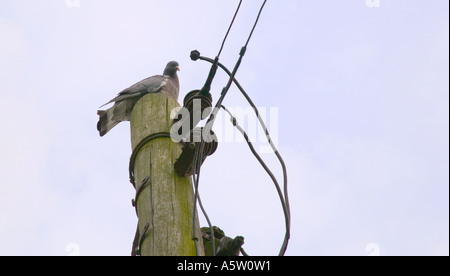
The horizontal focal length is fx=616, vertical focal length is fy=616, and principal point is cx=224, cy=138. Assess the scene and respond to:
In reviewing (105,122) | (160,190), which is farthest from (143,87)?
(160,190)

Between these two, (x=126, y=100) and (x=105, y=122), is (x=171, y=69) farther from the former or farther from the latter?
(x=105, y=122)

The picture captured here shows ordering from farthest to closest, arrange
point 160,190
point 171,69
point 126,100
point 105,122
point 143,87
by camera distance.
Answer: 1. point 171,69
2. point 143,87
3. point 126,100
4. point 105,122
5. point 160,190

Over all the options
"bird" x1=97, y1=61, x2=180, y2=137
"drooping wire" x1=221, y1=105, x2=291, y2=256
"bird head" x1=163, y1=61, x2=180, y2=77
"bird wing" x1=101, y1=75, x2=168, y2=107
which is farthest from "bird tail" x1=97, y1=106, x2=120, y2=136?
"bird head" x1=163, y1=61, x2=180, y2=77

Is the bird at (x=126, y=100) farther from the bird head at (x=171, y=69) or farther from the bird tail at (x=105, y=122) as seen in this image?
the bird head at (x=171, y=69)

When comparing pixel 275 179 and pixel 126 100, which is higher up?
pixel 126 100

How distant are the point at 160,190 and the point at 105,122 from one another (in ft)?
6.03

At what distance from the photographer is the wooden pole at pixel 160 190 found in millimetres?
2682

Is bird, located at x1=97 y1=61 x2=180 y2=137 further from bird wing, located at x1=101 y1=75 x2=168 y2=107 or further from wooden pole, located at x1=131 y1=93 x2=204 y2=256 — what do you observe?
wooden pole, located at x1=131 y1=93 x2=204 y2=256

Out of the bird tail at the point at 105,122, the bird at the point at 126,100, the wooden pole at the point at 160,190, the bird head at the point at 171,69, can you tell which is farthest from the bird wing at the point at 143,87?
the bird head at the point at 171,69

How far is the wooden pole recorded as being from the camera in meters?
2.68

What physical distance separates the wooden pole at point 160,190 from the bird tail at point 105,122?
121cm

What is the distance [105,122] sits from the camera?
458 cm
